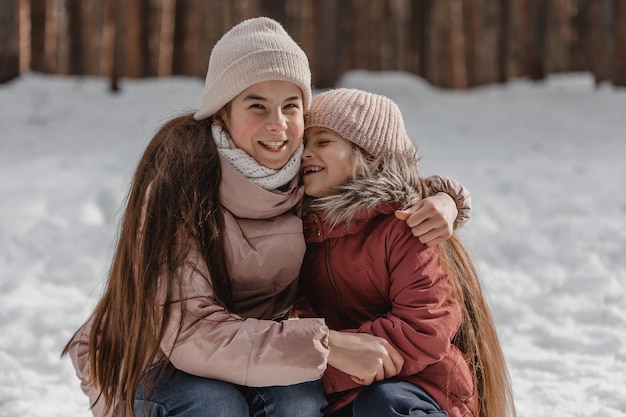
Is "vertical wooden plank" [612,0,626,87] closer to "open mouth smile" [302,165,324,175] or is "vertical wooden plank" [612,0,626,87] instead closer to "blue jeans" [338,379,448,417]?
"open mouth smile" [302,165,324,175]

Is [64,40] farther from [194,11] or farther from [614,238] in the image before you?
[614,238]

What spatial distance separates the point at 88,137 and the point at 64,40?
37.9 ft

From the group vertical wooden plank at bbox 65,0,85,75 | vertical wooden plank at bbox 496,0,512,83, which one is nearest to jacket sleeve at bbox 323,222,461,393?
vertical wooden plank at bbox 496,0,512,83

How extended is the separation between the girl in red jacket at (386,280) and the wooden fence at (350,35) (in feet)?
19.7

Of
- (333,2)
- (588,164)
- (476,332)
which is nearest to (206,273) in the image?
(476,332)

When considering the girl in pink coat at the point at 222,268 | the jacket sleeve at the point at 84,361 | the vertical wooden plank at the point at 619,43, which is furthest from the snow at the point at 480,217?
the jacket sleeve at the point at 84,361

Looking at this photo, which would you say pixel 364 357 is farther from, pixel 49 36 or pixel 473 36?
pixel 473 36

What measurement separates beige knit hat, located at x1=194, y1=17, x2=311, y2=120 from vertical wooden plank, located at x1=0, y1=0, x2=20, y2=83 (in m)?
6.47

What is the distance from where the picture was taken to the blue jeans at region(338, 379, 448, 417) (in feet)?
6.30

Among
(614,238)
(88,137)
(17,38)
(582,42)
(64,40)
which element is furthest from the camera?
(64,40)

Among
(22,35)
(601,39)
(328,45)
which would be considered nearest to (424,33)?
(601,39)

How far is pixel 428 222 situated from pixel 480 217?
3.30m

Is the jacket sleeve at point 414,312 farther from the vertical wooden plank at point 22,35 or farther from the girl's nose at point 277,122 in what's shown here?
the vertical wooden plank at point 22,35

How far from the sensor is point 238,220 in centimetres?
219
